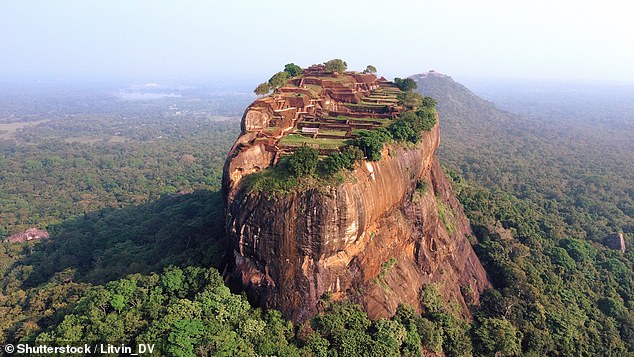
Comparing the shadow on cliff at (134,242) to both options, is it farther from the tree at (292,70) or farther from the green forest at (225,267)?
the tree at (292,70)

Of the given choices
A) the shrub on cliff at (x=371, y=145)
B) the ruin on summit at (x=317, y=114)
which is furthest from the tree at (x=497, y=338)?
the ruin on summit at (x=317, y=114)

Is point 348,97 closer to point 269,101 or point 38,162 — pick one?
point 269,101

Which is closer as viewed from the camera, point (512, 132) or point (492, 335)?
point (492, 335)

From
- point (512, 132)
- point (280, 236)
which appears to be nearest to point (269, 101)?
point (280, 236)

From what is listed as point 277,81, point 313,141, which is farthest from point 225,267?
point 277,81

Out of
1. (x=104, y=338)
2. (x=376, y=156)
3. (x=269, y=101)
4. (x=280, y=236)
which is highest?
(x=269, y=101)

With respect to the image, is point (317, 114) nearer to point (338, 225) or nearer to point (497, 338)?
point (338, 225)
